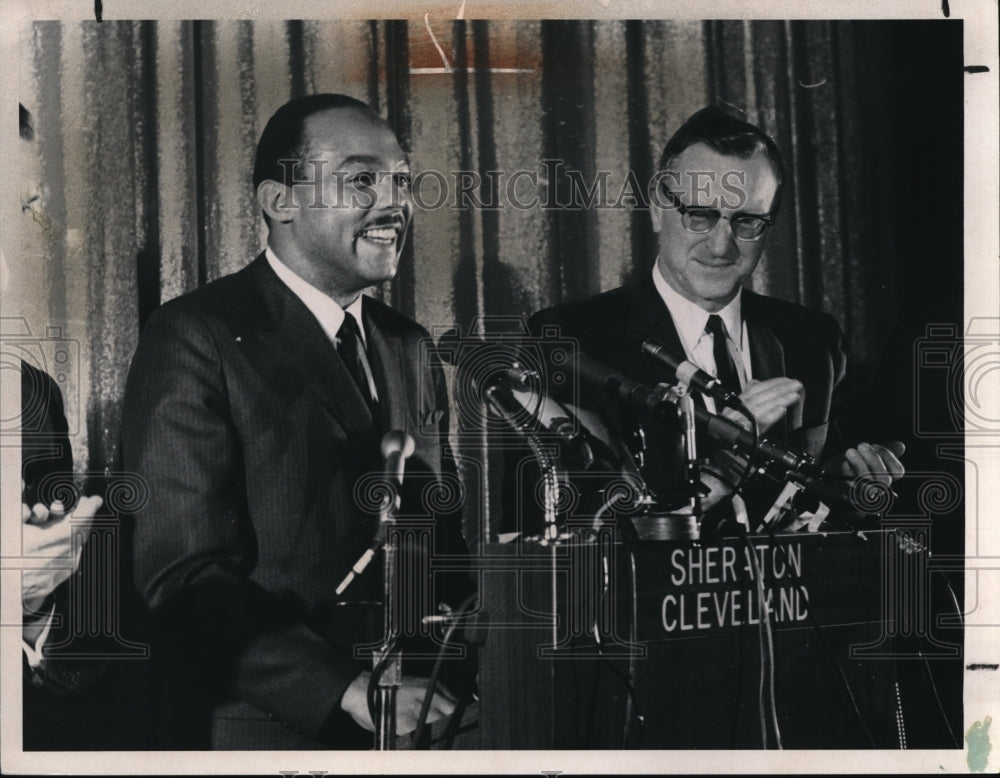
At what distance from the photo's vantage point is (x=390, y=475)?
249 centimetres

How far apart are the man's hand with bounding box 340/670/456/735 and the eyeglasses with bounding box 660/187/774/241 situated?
1.26 m

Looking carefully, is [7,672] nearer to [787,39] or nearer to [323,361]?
[323,361]

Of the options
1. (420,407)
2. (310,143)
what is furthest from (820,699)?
(310,143)

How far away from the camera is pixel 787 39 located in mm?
2602

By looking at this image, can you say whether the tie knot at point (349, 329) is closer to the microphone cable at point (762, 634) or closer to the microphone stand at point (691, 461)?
the microphone stand at point (691, 461)

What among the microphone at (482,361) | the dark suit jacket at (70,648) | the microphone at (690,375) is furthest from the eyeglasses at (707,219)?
the dark suit jacket at (70,648)

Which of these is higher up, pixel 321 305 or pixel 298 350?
pixel 321 305

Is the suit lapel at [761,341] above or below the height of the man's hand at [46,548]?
above

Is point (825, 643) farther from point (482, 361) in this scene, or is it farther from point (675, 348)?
point (482, 361)

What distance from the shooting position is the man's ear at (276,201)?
251 cm

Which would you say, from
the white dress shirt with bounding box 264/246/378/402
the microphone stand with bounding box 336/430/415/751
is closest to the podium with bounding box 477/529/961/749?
the microphone stand with bounding box 336/430/415/751

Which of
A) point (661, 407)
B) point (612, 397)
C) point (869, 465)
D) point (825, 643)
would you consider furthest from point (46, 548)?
point (869, 465)

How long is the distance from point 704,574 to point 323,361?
3.40 ft

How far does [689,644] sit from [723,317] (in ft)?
2.61
